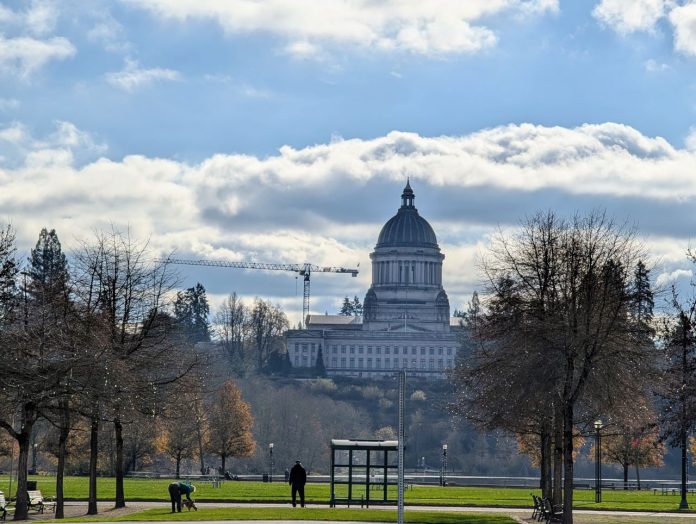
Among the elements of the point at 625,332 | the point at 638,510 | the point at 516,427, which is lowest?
the point at 638,510

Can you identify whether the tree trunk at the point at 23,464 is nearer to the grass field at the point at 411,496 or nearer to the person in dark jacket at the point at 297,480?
the person in dark jacket at the point at 297,480

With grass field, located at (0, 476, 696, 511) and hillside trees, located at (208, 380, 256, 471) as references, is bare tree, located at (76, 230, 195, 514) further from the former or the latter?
hillside trees, located at (208, 380, 256, 471)

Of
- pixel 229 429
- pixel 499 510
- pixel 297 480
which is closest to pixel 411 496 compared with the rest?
pixel 499 510

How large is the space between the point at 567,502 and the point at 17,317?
20.4 meters

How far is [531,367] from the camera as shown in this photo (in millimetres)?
43312

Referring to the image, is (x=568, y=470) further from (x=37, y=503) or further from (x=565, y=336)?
(x=37, y=503)

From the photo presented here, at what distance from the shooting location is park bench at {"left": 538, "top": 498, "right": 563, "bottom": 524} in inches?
1702

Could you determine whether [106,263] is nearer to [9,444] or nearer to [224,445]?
[9,444]

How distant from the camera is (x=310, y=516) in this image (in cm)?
4403

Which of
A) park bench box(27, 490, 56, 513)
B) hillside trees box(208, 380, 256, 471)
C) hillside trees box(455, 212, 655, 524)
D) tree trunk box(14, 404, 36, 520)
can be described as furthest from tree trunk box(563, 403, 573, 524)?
hillside trees box(208, 380, 256, 471)

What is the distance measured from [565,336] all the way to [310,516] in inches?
413

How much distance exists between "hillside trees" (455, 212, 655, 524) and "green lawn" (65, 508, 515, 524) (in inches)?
146

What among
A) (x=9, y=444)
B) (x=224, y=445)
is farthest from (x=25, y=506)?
(x=224, y=445)

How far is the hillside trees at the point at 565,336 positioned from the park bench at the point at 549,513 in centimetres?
140
